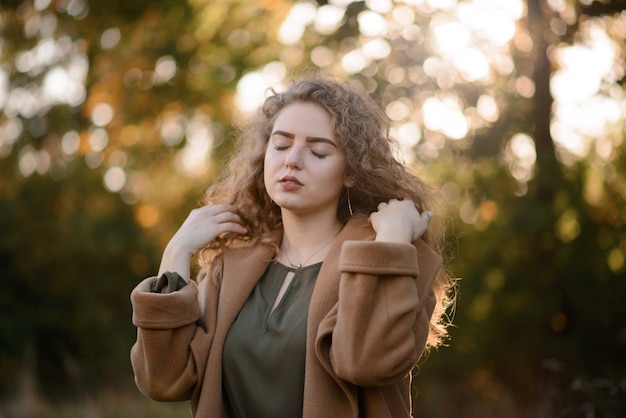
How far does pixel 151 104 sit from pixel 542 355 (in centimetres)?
476

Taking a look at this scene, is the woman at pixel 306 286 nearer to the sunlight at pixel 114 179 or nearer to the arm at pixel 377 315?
the arm at pixel 377 315

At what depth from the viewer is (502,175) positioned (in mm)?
5508

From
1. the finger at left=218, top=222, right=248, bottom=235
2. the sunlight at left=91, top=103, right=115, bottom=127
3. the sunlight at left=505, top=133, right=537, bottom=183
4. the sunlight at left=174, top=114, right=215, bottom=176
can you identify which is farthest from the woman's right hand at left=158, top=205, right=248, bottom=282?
the sunlight at left=91, top=103, right=115, bottom=127

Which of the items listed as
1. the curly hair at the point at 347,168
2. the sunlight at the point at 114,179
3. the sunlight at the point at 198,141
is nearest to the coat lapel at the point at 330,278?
the curly hair at the point at 347,168

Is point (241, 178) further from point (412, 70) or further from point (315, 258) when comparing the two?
point (412, 70)

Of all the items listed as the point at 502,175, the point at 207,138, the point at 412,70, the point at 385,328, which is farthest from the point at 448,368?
the point at 207,138

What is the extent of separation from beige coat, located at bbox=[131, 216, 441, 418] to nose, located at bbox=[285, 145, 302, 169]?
28 centimetres

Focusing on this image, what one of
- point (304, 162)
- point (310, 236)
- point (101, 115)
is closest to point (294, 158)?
point (304, 162)

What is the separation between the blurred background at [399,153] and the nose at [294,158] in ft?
3.69

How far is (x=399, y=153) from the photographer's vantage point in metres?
2.77

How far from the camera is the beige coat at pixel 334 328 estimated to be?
2.10 metres

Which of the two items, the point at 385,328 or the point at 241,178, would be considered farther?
the point at 241,178

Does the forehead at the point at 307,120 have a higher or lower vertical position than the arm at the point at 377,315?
higher

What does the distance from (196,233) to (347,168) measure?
57 cm
